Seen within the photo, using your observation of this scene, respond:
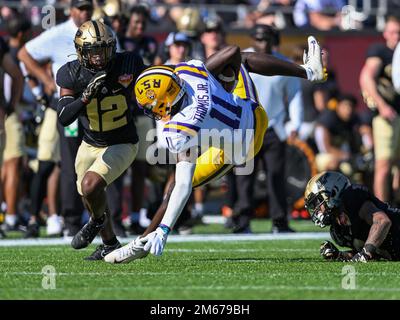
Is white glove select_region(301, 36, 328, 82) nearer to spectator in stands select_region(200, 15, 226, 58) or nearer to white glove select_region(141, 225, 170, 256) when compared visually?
white glove select_region(141, 225, 170, 256)

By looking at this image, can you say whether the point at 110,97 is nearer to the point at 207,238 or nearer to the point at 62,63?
the point at 62,63

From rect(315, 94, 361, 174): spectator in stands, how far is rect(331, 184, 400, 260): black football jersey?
22.8 feet

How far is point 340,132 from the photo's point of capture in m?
15.3

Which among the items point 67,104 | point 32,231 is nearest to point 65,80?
point 67,104

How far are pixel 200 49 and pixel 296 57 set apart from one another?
6.74 feet

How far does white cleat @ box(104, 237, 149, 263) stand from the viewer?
7.17m

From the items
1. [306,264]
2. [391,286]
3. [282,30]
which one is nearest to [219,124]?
[306,264]

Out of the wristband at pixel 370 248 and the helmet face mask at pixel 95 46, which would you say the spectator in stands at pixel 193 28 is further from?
the wristband at pixel 370 248

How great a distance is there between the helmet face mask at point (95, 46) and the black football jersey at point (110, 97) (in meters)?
0.17

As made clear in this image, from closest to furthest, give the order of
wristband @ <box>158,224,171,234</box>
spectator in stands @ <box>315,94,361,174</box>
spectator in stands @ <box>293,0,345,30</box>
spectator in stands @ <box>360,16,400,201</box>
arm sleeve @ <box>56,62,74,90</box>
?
wristband @ <box>158,224,171,234</box> → arm sleeve @ <box>56,62,74,90</box> → spectator in stands @ <box>360,16,400,201</box> → spectator in stands @ <box>315,94,361,174</box> → spectator in stands @ <box>293,0,345,30</box>

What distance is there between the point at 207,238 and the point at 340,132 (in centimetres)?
521

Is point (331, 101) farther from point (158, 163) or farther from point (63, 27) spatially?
point (63, 27)

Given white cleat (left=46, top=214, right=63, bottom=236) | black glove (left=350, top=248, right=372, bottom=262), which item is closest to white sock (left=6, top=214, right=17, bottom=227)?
white cleat (left=46, top=214, right=63, bottom=236)

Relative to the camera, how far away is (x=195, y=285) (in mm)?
6266
